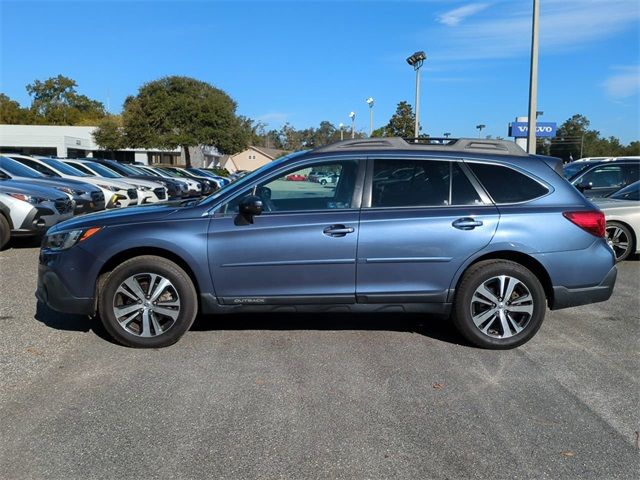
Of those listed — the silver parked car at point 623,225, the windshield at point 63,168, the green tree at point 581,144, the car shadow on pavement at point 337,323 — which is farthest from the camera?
the green tree at point 581,144

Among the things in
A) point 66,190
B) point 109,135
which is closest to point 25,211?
point 66,190

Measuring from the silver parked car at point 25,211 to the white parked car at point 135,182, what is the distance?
4.81 meters

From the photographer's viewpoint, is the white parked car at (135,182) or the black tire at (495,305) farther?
the white parked car at (135,182)

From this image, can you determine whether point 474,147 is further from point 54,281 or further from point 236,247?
point 54,281

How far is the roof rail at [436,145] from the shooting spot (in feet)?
17.1

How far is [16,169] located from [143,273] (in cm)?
943

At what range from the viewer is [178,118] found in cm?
4503

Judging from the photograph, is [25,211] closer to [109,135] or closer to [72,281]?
[72,281]

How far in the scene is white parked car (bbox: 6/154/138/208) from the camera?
540 inches

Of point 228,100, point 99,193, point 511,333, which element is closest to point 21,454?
point 511,333

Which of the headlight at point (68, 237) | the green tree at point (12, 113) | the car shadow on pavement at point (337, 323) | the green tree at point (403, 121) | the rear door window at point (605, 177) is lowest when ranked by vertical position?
the car shadow on pavement at point (337, 323)

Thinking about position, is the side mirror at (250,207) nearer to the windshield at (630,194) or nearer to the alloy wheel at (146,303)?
the alloy wheel at (146,303)

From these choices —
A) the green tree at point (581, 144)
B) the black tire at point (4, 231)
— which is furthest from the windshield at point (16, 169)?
the green tree at point (581, 144)

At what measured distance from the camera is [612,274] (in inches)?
199
